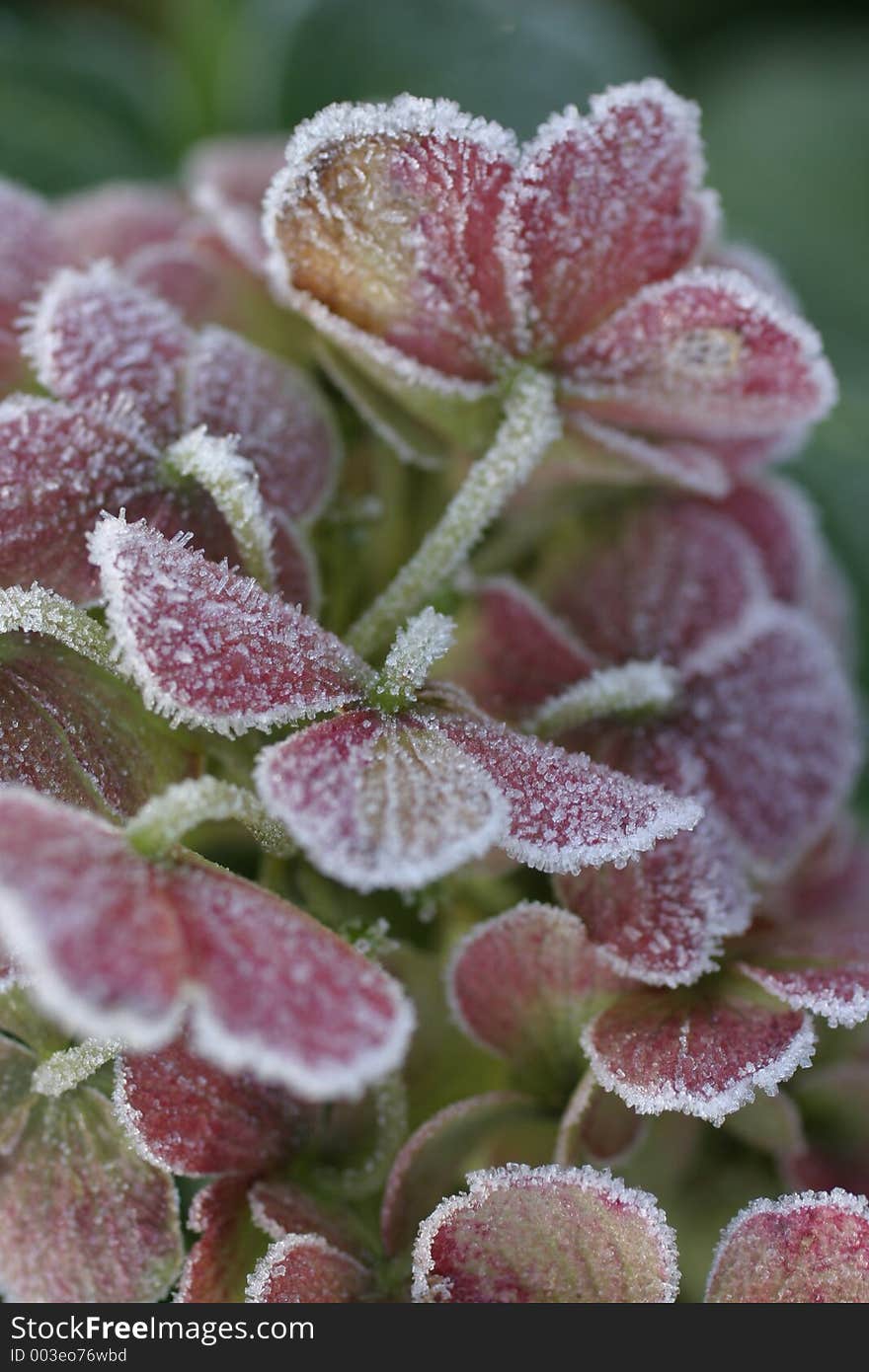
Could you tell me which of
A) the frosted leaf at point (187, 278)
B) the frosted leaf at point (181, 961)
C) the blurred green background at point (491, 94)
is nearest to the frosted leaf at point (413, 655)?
the frosted leaf at point (181, 961)

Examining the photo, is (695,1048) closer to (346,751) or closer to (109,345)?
(346,751)

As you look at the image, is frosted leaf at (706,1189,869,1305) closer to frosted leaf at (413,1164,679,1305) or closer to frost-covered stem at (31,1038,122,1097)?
frosted leaf at (413,1164,679,1305)

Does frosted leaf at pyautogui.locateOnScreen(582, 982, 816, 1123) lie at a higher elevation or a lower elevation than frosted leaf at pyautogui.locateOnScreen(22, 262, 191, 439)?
lower

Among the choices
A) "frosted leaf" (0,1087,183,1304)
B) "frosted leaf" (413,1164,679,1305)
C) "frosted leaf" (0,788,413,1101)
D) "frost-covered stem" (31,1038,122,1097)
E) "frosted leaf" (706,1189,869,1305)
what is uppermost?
"frosted leaf" (0,788,413,1101)

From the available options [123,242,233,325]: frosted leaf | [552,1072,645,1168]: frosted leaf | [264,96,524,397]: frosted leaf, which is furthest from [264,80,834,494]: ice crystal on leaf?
[552,1072,645,1168]: frosted leaf

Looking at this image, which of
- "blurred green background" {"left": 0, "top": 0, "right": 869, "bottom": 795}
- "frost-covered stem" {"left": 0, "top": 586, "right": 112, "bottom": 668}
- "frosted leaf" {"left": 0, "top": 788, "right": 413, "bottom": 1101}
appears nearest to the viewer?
"frosted leaf" {"left": 0, "top": 788, "right": 413, "bottom": 1101}

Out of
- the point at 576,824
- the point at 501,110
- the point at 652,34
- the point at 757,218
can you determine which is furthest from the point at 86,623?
the point at 652,34

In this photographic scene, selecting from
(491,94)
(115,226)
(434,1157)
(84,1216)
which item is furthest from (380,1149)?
(491,94)

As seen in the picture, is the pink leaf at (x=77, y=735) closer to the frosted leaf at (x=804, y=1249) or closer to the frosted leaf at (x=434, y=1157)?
the frosted leaf at (x=434, y=1157)
